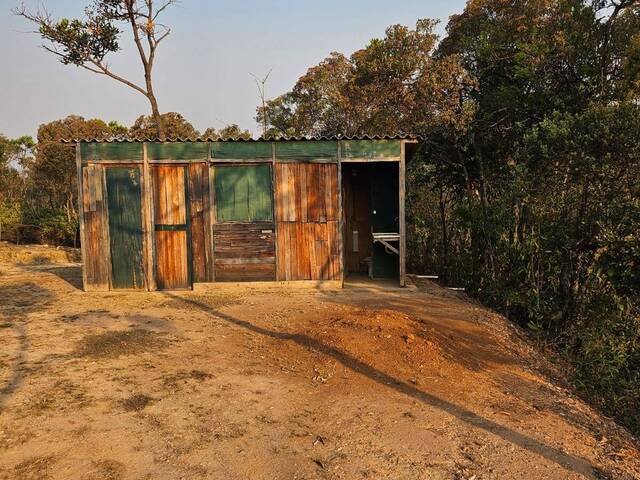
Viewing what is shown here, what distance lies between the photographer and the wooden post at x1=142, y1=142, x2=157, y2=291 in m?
8.41

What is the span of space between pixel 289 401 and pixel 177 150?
578cm

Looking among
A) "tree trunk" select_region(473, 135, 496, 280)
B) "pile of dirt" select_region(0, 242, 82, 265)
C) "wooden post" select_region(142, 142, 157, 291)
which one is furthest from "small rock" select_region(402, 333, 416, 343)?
"pile of dirt" select_region(0, 242, 82, 265)

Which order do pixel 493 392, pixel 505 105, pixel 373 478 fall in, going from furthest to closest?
pixel 505 105
pixel 493 392
pixel 373 478

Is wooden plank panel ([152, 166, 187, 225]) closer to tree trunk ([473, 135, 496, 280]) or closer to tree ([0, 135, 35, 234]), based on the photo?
tree trunk ([473, 135, 496, 280])

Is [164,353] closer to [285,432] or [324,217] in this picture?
[285,432]

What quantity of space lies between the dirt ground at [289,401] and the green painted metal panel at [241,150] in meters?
3.01

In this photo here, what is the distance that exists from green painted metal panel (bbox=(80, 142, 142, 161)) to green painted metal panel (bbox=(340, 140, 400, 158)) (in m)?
3.62

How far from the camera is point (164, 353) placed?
5117 millimetres

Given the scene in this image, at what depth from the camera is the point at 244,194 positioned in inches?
336

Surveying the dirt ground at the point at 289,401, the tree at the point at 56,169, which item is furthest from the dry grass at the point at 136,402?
the tree at the point at 56,169

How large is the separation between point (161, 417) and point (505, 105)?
8269 mm

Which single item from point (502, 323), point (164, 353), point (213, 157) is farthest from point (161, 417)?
point (213, 157)

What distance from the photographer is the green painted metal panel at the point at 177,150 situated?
8.38 m

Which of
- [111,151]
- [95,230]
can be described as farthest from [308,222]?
[95,230]
